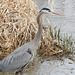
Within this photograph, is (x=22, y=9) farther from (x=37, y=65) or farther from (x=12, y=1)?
(x=37, y=65)

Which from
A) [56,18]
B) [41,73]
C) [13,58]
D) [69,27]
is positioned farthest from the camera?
[56,18]

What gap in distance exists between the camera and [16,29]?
622 cm

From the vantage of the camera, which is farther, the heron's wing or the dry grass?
the dry grass

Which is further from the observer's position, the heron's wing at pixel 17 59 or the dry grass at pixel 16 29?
the dry grass at pixel 16 29

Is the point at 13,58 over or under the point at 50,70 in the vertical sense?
over

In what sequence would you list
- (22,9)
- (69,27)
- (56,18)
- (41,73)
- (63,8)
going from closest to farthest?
(41,73), (22,9), (69,27), (56,18), (63,8)

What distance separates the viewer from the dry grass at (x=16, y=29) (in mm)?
6195

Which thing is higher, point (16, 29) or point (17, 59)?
point (16, 29)

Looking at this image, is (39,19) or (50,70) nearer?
(39,19)

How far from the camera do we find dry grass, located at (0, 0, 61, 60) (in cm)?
620

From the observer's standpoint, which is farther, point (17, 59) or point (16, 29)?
point (16, 29)

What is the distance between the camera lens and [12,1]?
6.80 meters

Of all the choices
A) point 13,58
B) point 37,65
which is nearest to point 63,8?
point 37,65

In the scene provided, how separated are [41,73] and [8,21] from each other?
1.69 metres
